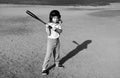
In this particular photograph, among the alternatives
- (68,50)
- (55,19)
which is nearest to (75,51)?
(68,50)

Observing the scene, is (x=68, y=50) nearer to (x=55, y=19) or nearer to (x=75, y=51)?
(x=75, y=51)

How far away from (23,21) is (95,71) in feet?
24.3

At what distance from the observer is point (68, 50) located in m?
7.40

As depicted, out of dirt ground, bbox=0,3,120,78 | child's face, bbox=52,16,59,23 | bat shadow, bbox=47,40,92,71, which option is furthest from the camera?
bat shadow, bbox=47,40,92,71

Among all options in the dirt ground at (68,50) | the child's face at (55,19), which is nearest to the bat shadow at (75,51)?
the dirt ground at (68,50)

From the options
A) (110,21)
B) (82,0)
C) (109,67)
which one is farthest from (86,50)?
(82,0)

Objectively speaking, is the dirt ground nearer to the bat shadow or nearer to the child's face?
the bat shadow

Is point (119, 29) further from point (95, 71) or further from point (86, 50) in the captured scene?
point (95, 71)

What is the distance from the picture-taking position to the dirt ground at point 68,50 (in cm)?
561

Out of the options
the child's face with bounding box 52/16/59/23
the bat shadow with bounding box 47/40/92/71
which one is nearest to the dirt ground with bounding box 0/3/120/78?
the bat shadow with bounding box 47/40/92/71

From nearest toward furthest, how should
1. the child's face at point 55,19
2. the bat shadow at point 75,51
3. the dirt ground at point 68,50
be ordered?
the child's face at point 55,19, the dirt ground at point 68,50, the bat shadow at point 75,51

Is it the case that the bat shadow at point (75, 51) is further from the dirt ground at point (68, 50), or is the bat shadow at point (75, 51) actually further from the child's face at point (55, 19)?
the child's face at point (55, 19)

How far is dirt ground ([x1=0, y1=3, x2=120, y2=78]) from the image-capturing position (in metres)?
5.61

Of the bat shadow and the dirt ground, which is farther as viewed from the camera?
the bat shadow
